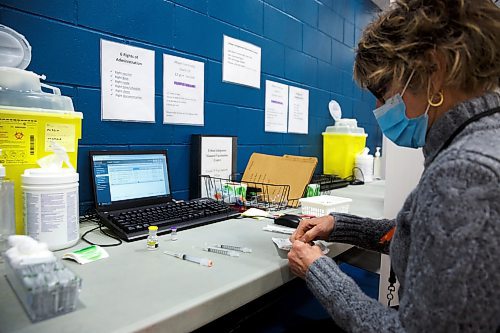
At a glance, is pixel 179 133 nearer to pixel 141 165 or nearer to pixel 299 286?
pixel 141 165

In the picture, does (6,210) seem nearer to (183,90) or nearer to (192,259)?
(192,259)

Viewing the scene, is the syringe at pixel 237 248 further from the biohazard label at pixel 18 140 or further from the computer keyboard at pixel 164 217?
the biohazard label at pixel 18 140

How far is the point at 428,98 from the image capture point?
0.68 metres

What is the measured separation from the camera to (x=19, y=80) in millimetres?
854

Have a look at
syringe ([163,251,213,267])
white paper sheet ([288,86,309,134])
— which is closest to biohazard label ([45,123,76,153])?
syringe ([163,251,213,267])

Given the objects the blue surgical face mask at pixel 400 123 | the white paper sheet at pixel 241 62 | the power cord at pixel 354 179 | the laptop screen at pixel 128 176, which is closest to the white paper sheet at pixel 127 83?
the laptop screen at pixel 128 176

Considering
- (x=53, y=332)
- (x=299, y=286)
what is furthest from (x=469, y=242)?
(x=299, y=286)

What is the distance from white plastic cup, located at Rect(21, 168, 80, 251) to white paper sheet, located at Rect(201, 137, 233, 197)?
2.31 ft

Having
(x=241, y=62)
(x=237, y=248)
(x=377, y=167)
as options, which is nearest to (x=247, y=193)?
(x=237, y=248)

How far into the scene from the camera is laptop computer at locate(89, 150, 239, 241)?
0.97 m

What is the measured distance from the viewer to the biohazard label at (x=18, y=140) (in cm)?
82

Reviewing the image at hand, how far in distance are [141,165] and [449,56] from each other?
94cm

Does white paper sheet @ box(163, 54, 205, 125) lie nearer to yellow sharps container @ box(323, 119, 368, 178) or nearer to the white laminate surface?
the white laminate surface

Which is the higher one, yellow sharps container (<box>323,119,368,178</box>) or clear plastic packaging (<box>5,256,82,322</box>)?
yellow sharps container (<box>323,119,368,178</box>)
